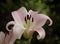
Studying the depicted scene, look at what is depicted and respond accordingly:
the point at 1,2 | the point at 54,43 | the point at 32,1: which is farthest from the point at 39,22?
the point at 1,2

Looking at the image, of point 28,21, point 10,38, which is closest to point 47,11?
point 28,21

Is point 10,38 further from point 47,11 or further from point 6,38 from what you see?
point 47,11

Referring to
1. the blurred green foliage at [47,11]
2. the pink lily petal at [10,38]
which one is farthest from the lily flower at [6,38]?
the blurred green foliage at [47,11]

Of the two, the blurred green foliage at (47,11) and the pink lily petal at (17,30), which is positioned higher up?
the blurred green foliage at (47,11)

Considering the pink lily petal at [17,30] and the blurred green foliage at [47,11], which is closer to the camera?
the pink lily petal at [17,30]

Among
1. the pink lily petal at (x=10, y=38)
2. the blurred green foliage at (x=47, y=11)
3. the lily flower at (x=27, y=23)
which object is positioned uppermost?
the blurred green foliage at (x=47, y=11)

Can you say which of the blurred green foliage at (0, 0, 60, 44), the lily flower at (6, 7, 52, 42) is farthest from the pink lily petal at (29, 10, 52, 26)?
the blurred green foliage at (0, 0, 60, 44)

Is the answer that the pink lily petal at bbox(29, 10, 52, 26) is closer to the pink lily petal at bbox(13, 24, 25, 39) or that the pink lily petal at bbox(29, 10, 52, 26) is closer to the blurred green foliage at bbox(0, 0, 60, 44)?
the pink lily petal at bbox(13, 24, 25, 39)

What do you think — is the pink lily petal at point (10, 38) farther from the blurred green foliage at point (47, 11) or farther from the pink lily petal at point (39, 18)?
the blurred green foliage at point (47, 11)

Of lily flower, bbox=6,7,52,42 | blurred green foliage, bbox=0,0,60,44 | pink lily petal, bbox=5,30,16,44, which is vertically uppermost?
blurred green foliage, bbox=0,0,60,44

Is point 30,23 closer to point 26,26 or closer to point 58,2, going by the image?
point 26,26
